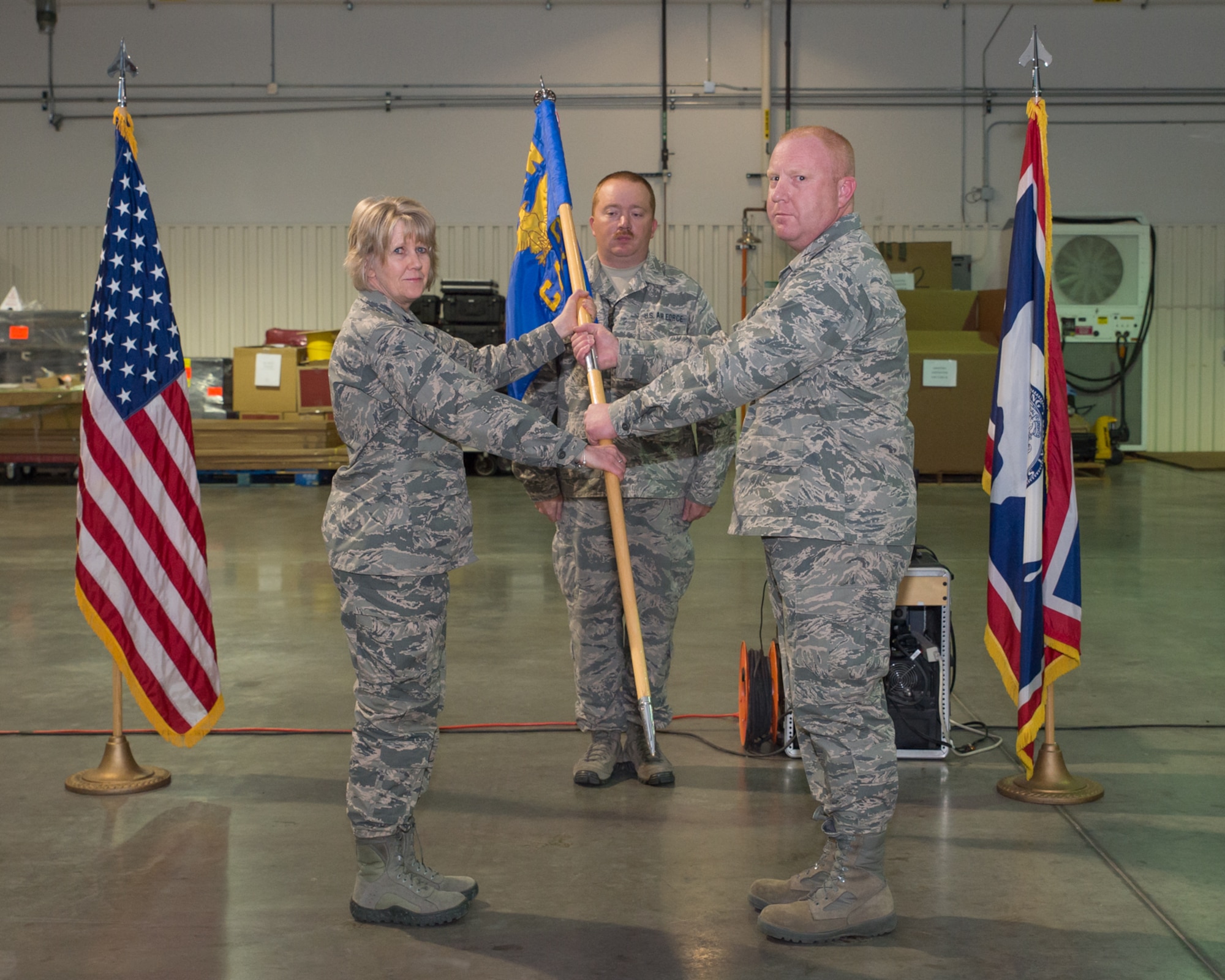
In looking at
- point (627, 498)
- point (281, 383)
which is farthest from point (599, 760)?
point (281, 383)

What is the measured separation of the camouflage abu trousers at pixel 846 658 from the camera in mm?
2865

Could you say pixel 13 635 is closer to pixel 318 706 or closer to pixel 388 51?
pixel 318 706

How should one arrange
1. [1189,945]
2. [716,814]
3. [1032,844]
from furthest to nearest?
[716,814] → [1032,844] → [1189,945]

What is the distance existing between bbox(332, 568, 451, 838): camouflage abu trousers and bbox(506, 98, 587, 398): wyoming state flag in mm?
970

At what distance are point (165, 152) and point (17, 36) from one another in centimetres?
211

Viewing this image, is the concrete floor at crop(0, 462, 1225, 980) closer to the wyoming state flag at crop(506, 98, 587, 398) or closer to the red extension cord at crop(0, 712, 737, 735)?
the red extension cord at crop(0, 712, 737, 735)

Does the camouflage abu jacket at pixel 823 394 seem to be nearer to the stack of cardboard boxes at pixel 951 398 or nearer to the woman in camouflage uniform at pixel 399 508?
the woman in camouflage uniform at pixel 399 508

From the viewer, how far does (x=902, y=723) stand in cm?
412

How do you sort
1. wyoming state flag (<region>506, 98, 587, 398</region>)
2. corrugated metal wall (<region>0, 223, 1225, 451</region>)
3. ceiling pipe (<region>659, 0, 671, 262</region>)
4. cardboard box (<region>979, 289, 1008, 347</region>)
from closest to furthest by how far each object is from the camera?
wyoming state flag (<region>506, 98, 587, 398</region>) → cardboard box (<region>979, 289, 1008, 347</region>) → ceiling pipe (<region>659, 0, 671, 262</region>) → corrugated metal wall (<region>0, 223, 1225, 451</region>)

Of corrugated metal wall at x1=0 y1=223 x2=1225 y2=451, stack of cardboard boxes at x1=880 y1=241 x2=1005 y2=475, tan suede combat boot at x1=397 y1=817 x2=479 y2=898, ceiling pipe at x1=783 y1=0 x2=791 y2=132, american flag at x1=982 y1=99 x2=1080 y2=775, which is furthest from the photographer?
corrugated metal wall at x1=0 y1=223 x2=1225 y2=451

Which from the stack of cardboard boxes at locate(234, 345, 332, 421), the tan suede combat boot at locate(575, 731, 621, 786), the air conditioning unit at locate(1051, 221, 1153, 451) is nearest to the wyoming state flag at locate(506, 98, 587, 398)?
the tan suede combat boot at locate(575, 731, 621, 786)

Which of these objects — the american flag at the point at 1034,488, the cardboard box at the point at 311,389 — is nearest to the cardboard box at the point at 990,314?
the cardboard box at the point at 311,389

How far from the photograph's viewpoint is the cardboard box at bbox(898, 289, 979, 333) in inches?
537

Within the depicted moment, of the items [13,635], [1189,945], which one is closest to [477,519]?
[13,635]
